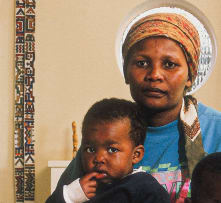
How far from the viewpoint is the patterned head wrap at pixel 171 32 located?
1.20 meters

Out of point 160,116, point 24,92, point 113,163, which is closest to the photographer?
point 113,163

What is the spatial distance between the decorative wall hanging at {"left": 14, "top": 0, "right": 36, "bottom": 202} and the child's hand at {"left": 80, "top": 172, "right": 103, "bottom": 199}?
2.10 m

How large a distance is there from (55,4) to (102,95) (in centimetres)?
87

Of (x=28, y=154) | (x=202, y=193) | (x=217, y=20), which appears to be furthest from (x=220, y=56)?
(x=202, y=193)

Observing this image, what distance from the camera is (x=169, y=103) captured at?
1.18 m

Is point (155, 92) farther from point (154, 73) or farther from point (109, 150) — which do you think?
point (109, 150)

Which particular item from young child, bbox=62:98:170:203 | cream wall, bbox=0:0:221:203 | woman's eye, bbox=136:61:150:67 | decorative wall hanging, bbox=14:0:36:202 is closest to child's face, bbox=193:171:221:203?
young child, bbox=62:98:170:203

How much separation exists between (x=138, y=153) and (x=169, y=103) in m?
0.19

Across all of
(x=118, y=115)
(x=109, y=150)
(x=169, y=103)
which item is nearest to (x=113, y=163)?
(x=109, y=150)

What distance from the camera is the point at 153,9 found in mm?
1370

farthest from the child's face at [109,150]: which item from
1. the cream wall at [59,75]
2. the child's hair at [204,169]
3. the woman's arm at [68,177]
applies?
the cream wall at [59,75]

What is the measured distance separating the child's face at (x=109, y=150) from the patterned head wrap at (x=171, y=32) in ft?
0.93

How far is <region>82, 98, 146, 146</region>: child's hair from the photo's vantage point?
3.86ft

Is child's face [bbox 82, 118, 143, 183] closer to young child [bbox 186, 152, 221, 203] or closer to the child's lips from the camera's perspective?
the child's lips
